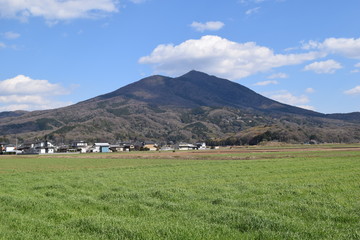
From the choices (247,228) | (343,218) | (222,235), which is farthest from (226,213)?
(343,218)

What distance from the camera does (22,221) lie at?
1377cm

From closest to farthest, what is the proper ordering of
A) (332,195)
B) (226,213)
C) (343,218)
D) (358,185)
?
(343,218) → (226,213) → (332,195) → (358,185)

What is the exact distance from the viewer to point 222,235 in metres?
11.1

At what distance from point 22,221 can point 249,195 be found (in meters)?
12.1

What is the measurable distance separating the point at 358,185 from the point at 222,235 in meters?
15.5

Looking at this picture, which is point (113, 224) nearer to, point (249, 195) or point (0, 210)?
point (0, 210)

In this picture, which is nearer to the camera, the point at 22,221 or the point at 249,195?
the point at 22,221

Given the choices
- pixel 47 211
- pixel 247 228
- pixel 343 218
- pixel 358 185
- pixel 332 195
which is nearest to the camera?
pixel 247 228

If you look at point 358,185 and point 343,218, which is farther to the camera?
point 358,185

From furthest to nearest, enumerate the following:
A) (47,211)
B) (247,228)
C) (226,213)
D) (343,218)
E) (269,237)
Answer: (47,211) → (226,213) → (343,218) → (247,228) → (269,237)

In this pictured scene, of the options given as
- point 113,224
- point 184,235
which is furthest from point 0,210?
point 184,235

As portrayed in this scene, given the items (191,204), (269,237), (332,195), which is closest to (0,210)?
(191,204)

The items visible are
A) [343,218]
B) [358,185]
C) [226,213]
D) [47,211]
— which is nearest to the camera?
[343,218]

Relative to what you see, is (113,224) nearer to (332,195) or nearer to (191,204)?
(191,204)
